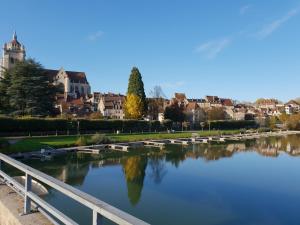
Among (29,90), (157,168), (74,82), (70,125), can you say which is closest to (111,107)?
(74,82)

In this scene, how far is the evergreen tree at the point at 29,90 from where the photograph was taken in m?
46.5

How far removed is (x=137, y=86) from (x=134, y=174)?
4212cm

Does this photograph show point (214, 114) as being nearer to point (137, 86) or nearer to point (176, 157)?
point (137, 86)

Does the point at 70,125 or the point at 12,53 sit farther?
the point at 12,53

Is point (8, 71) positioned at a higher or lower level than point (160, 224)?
higher

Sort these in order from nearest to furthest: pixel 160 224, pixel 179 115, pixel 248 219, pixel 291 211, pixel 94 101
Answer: pixel 160 224 < pixel 248 219 < pixel 291 211 < pixel 179 115 < pixel 94 101

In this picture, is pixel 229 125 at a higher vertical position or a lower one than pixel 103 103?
lower

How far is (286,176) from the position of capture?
24219 millimetres

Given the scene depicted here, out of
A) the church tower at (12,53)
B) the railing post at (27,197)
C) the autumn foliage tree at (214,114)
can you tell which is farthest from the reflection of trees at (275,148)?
the church tower at (12,53)

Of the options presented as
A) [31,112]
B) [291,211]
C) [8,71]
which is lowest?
[291,211]

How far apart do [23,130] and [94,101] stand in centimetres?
5915

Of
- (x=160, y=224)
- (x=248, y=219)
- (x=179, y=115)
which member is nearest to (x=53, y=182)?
(x=160, y=224)

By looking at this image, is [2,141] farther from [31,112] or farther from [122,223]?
[122,223]

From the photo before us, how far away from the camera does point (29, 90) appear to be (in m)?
46.5
